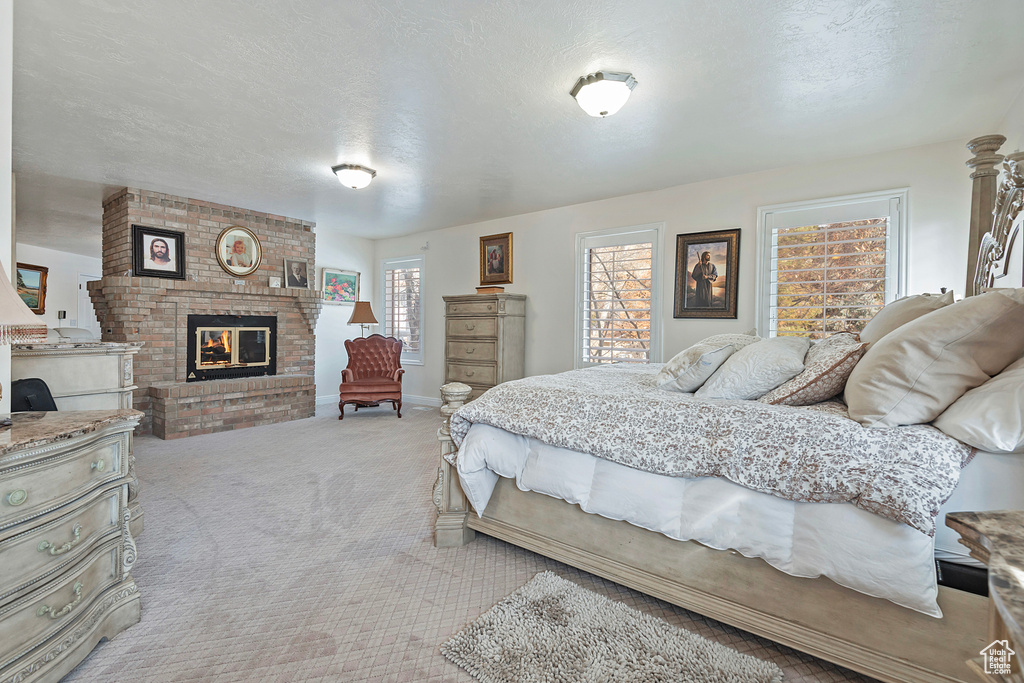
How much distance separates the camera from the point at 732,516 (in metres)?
1.54

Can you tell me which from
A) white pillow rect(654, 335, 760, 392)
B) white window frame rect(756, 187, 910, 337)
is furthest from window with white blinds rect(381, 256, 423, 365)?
white pillow rect(654, 335, 760, 392)

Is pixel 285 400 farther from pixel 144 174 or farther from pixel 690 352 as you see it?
pixel 690 352

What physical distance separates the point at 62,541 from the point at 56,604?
18cm

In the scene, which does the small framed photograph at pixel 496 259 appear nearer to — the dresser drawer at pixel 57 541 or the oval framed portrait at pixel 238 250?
the oval framed portrait at pixel 238 250

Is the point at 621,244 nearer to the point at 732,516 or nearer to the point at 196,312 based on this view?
the point at 732,516

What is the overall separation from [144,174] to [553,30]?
4085mm

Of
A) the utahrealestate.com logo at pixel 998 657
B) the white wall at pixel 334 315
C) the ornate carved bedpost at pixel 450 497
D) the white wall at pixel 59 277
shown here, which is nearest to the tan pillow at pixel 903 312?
the utahrealestate.com logo at pixel 998 657

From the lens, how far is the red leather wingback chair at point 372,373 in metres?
5.57

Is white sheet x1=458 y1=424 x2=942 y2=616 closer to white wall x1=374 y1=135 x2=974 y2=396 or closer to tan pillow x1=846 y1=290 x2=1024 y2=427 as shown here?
tan pillow x1=846 y1=290 x2=1024 y2=427

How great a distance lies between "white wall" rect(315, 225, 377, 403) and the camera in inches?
259

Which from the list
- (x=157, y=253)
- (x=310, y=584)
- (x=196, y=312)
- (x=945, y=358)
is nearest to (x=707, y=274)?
(x=945, y=358)

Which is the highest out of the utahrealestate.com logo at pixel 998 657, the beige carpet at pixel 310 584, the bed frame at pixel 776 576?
the utahrealestate.com logo at pixel 998 657

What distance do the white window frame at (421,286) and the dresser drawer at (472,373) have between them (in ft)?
3.81

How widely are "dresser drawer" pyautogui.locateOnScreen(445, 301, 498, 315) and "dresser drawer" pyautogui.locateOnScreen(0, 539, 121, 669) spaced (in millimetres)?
3915
